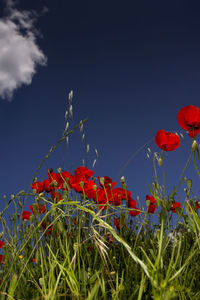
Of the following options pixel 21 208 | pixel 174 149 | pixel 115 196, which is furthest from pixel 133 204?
pixel 21 208

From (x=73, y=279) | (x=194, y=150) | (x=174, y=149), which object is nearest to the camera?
(x=73, y=279)

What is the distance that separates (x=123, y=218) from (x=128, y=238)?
0.21 metres

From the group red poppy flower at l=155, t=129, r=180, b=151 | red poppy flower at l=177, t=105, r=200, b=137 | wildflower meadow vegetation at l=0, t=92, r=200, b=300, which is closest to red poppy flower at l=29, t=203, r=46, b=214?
wildflower meadow vegetation at l=0, t=92, r=200, b=300

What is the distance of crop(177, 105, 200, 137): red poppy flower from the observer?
5.20 feet

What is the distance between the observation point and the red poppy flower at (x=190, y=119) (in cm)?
159

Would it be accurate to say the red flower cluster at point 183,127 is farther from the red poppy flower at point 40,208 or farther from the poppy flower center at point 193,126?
the red poppy flower at point 40,208

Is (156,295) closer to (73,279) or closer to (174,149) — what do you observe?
(73,279)

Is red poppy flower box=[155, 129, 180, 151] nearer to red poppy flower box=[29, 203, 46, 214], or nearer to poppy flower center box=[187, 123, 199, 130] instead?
poppy flower center box=[187, 123, 199, 130]

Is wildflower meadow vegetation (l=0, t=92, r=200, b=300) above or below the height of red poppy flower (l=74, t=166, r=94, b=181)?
below

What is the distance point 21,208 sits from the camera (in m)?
1.91

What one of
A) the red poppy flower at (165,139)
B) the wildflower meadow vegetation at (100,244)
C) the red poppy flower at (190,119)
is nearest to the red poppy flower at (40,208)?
the wildflower meadow vegetation at (100,244)

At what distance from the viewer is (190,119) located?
63.0 inches

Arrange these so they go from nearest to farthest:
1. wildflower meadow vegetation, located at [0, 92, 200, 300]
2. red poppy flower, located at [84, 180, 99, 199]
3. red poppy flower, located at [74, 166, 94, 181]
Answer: wildflower meadow vegetation, located at [0, 92, 200, 300], red poppy flower, located at [84, 180, 99, 199], red poppy flower, located at [74, 166, 94, 181]

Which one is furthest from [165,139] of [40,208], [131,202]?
[40,208]
